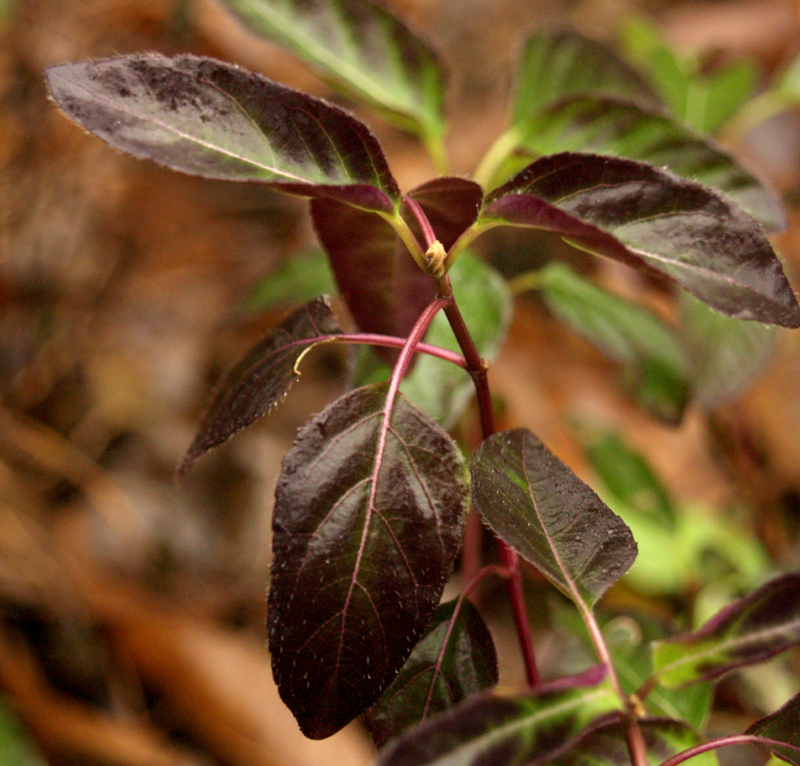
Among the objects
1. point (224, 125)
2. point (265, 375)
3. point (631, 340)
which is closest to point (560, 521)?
point (265, 375)

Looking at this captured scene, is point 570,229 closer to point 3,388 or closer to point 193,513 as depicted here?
point 193,513

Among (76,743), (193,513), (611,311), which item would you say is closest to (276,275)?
(611,311)

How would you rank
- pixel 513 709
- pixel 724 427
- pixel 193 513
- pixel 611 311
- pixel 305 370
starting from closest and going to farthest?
pixel 513 709, pixel 611 311, pixel 724 427, pixel 193 513, pixel 305 370

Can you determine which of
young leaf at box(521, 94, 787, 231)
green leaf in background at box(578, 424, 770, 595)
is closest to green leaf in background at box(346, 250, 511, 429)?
young leaf at box(521, 94, 787, 231)

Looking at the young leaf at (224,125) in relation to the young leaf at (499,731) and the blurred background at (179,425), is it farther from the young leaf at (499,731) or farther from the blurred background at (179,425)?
the blurred background at (179,425)

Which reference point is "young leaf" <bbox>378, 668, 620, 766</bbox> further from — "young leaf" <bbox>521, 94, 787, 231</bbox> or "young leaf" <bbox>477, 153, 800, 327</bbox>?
"young leaf" <bbox>521, 94, 787, 231</bbox>
